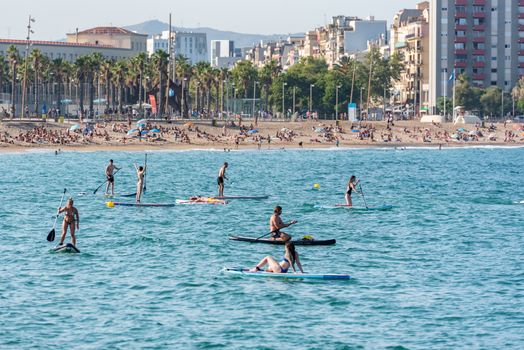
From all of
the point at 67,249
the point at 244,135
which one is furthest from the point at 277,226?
the point at 244,135

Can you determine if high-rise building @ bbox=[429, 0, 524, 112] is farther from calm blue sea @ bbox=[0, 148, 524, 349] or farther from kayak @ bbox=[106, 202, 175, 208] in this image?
kayak @ bbox=[106, 202, 175, 208]

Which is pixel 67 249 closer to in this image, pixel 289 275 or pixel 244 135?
pixel 289 275

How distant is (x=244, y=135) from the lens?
467 feet

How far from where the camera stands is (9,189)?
256 ft

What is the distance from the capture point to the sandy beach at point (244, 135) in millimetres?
125750

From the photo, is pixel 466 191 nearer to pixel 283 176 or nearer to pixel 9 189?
pixel 283 176

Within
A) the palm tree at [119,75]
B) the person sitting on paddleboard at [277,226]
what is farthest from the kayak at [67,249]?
the palm tree at [119,75]

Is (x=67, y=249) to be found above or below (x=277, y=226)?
below

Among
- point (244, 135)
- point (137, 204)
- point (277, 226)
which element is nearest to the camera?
point (277, 226)

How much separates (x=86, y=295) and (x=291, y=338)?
775 cm

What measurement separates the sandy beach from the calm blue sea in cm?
4904

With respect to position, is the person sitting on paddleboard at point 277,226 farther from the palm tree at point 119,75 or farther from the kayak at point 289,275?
the palm tree at point 119,75

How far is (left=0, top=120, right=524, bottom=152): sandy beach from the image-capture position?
126 metres

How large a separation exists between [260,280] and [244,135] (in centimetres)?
10554
